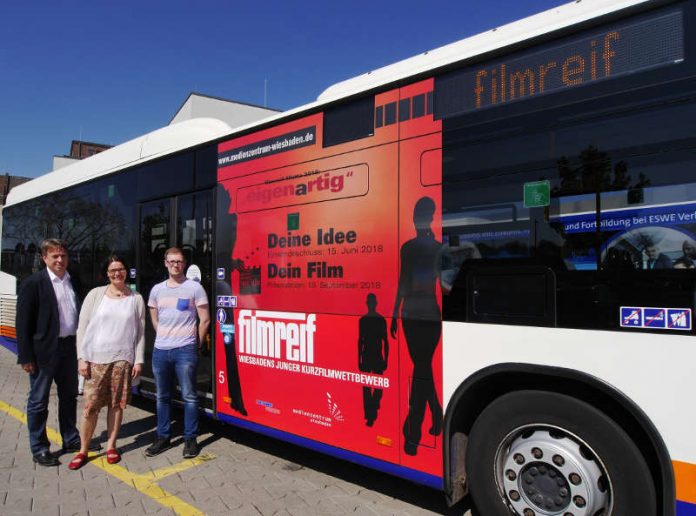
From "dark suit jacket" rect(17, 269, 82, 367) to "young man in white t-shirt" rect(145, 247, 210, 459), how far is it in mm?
937

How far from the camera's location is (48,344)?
495cm

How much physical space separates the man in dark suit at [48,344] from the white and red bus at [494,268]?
1600 millimetres

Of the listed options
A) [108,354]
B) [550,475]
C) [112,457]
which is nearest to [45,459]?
[112,457]

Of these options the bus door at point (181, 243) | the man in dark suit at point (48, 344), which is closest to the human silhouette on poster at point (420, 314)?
the bus door at point (181, 243)

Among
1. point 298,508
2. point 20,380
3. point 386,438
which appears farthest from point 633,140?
point 20,380

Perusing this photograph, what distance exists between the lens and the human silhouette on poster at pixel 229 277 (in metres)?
4.96

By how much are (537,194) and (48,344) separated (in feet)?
14.7

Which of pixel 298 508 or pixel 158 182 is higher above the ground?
pixel 158 182

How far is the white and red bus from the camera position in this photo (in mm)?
2637

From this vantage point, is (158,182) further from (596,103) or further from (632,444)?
(632,444)

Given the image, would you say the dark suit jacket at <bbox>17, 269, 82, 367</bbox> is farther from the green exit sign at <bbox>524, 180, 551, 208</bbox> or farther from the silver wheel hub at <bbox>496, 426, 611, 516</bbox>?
the green exit sign at <bbox>524, 180, 551, 208</bbox>

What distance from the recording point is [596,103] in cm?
288

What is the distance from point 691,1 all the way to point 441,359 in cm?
233

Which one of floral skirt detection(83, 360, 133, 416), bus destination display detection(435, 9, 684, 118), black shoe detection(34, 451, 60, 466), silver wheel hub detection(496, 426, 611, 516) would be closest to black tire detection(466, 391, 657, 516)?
silver wheel hub detection(496, 426, 611, 516)
